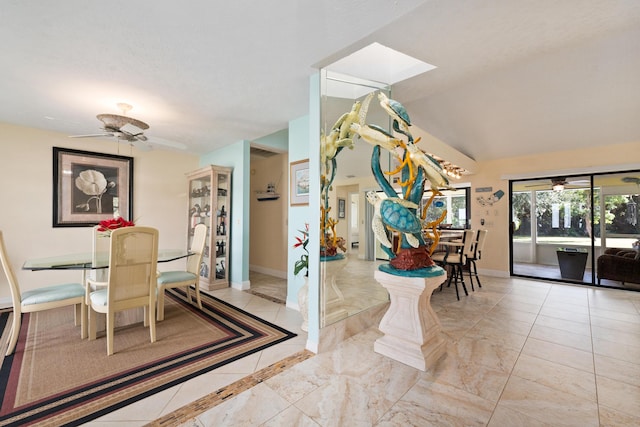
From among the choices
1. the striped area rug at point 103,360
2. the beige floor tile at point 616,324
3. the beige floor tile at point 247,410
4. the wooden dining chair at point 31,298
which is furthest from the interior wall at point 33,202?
the beige floor tile at point 616,324

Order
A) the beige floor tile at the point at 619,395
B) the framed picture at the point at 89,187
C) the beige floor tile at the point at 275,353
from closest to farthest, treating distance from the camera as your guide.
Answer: the beige floor tile at the point at 619,395 → the beige floor tile at the point at 275,353 → the framed picture at the point at 89,187

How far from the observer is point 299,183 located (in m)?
3.33

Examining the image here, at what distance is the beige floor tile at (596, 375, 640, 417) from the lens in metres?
1.52

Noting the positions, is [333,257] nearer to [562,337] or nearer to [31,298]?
[562,337]

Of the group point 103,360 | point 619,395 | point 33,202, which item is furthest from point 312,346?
point 33,202

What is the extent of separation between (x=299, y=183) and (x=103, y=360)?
8.10 ft

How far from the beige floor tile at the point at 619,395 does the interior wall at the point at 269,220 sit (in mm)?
4200

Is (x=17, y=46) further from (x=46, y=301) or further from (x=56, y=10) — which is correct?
(x=46, y=301)

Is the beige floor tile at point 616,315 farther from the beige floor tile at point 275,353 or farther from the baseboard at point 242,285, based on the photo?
the baseboard at point 242,285

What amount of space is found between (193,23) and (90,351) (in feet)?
8.87

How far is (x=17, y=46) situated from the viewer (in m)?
1.88

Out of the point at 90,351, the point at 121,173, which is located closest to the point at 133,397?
the point at 90,351

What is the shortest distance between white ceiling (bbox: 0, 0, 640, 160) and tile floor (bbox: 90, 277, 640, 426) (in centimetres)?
233

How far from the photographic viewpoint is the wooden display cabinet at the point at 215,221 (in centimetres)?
423
